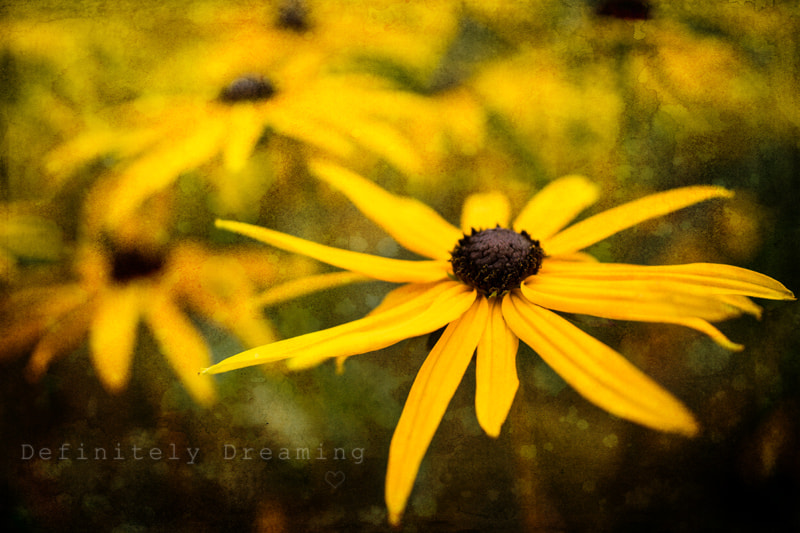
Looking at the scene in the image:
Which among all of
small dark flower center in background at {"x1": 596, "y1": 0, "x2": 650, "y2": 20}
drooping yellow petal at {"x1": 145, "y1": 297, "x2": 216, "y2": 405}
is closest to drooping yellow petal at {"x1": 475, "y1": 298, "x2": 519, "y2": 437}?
drooping yellow petal at {"x1": 145, "y1": 297, "x2": 216, "y2": 405}

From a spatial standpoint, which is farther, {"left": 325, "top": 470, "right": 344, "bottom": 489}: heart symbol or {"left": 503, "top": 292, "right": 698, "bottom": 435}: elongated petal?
{"left": 325, "top": 470, "right": 344, "bottom": 489}: heart symbol

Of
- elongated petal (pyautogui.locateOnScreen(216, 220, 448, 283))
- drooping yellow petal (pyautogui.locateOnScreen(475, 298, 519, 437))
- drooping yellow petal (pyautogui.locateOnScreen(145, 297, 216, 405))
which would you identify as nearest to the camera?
drooping yellow petal (pyautogui.locateOnScreen(475, 298, 519, 437))

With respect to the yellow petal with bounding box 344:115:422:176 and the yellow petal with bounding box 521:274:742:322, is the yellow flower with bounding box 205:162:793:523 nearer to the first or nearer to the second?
the yellow petal with bounding box 521:274:742:322

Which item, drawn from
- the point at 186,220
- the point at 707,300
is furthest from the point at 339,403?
the point at 707,300

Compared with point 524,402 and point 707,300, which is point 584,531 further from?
point 707,300

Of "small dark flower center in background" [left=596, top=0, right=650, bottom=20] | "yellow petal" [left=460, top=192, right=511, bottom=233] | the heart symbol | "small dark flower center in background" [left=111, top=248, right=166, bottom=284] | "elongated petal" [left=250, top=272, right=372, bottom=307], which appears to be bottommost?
the heart symbol

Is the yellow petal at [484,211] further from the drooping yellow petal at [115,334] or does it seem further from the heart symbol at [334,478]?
the drooping yellow petal at [115,334]
